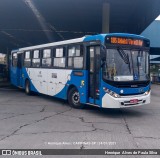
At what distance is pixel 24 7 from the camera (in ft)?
76.3

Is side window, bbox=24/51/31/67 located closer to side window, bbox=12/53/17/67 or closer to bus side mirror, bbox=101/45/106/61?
side window, bbox=12/53/17/67

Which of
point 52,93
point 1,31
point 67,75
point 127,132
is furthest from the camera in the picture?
point 1,31

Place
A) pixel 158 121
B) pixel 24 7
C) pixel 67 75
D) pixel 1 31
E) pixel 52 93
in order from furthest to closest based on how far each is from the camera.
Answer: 1. pixel 1 31
2. pixel 24 7
3. pixel 52 93
4. pixel 67 75
5. pixel 158 121

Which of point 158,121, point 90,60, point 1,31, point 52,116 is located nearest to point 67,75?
point 90,60

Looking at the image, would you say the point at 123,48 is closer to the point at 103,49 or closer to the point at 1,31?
the point at 103,49

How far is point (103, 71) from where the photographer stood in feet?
35.3

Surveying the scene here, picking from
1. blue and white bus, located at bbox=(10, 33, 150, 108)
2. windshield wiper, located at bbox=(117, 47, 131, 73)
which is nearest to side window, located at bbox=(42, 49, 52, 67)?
blue and white bus, located at bbox=(10, 33, 150, 108)

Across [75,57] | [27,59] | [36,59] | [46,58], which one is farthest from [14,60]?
[75,57]

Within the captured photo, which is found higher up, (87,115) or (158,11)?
(158,11)

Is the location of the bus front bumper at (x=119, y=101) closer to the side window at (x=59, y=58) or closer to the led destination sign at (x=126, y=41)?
the led destination sign at (x=126, y=41)

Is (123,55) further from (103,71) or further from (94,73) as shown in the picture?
(94,73)

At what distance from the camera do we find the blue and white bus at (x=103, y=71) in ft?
35.2

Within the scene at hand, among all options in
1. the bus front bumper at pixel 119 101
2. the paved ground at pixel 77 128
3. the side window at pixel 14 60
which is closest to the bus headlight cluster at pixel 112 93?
the bus front bumper at pixel 119 101

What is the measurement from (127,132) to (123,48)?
369 cm
